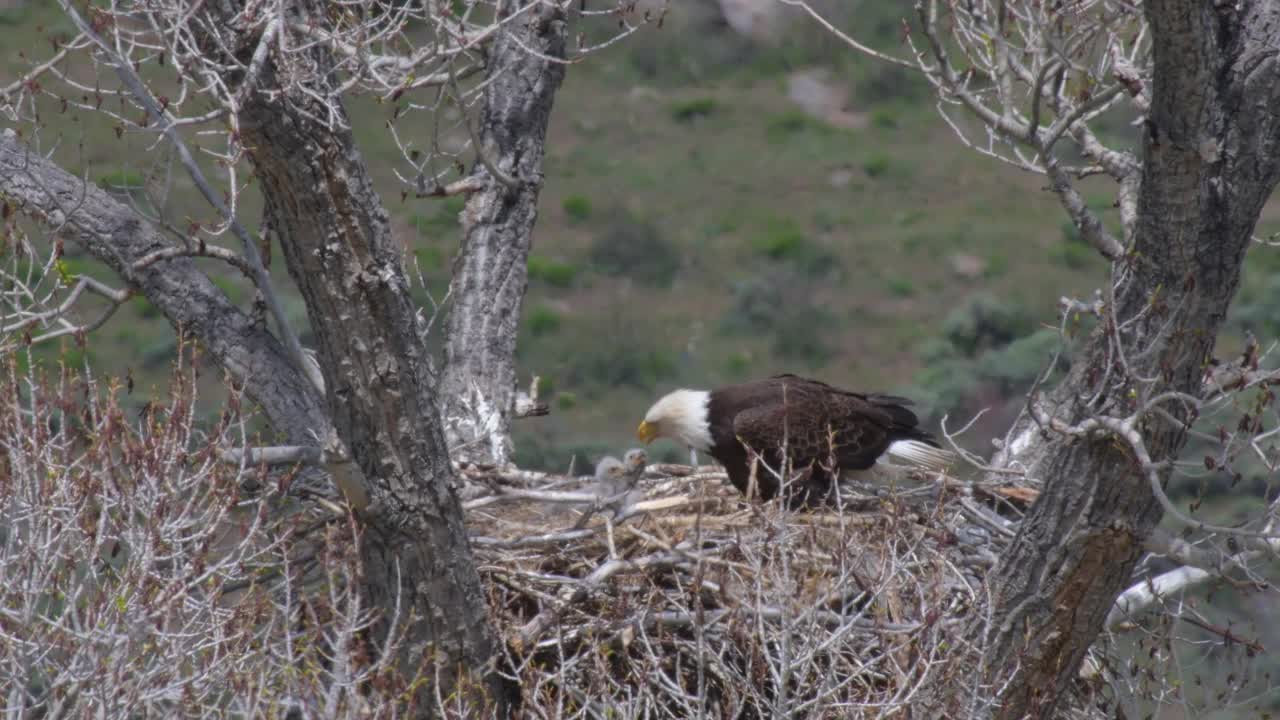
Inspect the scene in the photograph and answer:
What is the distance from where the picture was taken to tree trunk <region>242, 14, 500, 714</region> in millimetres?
4570

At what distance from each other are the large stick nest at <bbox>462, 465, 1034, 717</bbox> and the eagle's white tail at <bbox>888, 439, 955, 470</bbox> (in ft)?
2.20

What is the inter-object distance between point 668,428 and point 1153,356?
11.4 ft

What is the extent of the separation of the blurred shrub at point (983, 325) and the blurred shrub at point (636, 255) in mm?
5263

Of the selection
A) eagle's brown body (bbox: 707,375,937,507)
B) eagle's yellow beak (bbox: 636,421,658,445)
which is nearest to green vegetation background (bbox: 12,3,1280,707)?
eagle's yellow beak (bbox: 636,421,658,445)

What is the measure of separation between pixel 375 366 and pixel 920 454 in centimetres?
348

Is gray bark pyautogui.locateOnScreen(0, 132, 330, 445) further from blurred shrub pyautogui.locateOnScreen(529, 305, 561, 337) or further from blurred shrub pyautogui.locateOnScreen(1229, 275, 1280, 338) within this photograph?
blurred shrub pyautogui.locateOnScreen(1229, 275, 1280, 338)

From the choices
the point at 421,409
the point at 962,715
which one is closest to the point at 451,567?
the point at 421,409

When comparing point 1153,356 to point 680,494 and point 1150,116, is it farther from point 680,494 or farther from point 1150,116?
point 680,494

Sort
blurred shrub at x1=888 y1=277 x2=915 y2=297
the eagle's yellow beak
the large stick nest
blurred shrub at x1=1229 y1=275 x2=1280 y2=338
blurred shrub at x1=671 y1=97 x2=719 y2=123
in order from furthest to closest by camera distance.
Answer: blurred shrub at x1=671 y1=97 x2=719 y2=123
blurred shrub at x1=888 y1=277 x2=915 y2=297
blurred shrub at x1=1229 y1=275 x2=1280 y2=338
the eagle's yellow beak
the large stick nest

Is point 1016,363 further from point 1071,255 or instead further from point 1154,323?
point 1154,323

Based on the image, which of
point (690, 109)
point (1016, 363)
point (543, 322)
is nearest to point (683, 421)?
point (1016, 363)

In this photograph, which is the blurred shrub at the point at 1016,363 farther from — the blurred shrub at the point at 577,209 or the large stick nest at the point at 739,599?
the large stick nest at the point at 739,599

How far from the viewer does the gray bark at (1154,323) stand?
14.1 feet

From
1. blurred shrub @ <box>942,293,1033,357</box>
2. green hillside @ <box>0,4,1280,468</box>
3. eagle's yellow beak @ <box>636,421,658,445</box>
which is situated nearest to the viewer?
eagle's yellow beak @ <box>636,421,658,445</box>
